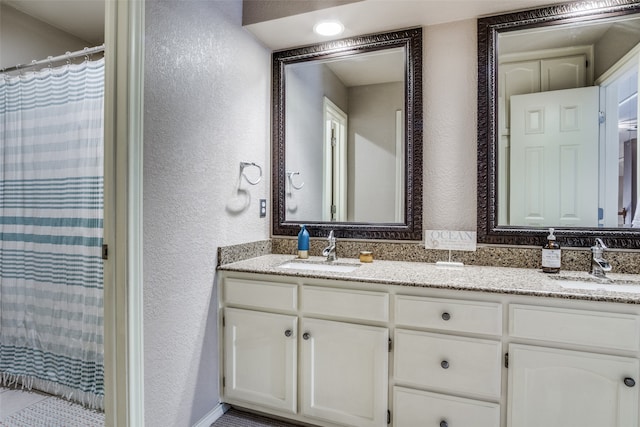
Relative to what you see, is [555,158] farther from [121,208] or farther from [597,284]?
[121,208]

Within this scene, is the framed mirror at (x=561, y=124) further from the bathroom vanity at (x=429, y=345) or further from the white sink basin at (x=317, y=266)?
the white sink basin at (x=317, y=266)

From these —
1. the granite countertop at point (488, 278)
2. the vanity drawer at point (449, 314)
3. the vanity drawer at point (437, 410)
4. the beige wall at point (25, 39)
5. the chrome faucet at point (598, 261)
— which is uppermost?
the beige wall at point (25, 39)

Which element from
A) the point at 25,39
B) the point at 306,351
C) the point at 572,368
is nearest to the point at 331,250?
the point at 306,351

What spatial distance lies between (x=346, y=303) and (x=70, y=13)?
2590 mm

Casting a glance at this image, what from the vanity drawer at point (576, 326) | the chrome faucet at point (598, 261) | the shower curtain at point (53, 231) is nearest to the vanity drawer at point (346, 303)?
the vanity drawer at point (576, 326)

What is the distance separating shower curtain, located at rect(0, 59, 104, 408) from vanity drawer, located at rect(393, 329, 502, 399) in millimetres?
1573

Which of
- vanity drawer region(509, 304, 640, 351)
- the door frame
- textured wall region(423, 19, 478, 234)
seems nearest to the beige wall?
the door frame

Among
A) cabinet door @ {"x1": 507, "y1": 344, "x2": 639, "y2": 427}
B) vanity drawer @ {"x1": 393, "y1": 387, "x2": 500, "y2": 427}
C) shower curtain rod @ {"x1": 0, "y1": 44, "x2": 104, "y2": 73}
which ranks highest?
shower curtain rod @ {"x1": 0, "y1": 44, "x2": 104, "y2": 73}

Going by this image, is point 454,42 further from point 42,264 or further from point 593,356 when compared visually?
point 42,264

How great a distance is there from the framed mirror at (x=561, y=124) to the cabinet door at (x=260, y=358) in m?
1.16

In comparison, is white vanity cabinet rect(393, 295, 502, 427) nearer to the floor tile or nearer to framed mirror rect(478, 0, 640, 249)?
framed mirror rect(478, 0, 640, 249)

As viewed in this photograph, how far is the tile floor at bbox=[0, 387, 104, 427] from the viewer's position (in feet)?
5.84

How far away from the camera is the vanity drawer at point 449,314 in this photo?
137 cm

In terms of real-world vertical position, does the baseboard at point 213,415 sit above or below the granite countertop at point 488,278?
below
